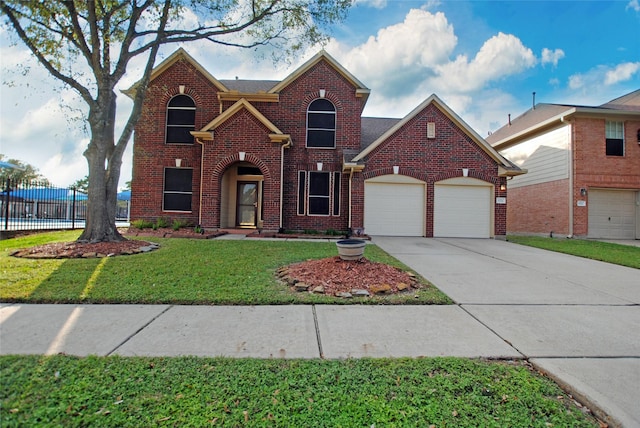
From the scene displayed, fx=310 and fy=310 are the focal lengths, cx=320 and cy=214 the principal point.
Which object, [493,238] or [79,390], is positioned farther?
[493,238]

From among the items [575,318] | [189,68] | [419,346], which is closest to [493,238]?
[575,318]

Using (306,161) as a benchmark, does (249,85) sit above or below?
above

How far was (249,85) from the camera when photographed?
1573 cm

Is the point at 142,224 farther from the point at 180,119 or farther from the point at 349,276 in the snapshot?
the point at 349,276

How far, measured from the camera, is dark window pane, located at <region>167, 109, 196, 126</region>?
13672mm

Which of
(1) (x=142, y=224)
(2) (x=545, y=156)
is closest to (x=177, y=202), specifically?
(1) (x=142, y=224)

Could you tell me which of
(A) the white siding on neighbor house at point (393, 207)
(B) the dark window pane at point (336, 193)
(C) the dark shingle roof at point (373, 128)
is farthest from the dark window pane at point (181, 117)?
(A) the white siding on neighbor house at point (393, 207)

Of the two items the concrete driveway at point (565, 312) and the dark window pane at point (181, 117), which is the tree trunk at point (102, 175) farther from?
the concrete driveway at point (565, 312)

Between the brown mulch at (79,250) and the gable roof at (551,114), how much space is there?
18.1 meters

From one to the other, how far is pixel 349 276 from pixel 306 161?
363 inches

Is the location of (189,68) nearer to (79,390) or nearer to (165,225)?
(165,225)

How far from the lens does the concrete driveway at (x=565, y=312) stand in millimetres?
2322

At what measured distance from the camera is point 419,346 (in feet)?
9.39

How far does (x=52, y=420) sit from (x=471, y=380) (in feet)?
8.86
